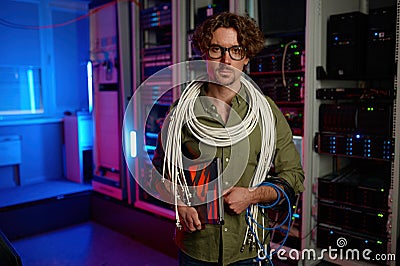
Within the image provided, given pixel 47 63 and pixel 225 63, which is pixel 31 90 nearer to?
pixel 47 63

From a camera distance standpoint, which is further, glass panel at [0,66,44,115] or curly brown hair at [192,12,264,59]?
glass panel at [0,66,44,115]

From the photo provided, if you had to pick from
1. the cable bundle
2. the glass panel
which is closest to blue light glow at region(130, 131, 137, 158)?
the glass panel

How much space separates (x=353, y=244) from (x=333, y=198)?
12.4 inches

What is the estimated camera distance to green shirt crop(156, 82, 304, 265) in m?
1.56

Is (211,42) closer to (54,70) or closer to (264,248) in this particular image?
(264,248)

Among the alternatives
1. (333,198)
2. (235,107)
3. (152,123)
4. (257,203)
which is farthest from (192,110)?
(152,123)

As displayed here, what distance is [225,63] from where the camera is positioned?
4.95ft

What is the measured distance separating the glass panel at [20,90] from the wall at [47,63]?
93 mm

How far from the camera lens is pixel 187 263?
5.32ft

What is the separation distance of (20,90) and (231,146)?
4.30 meters

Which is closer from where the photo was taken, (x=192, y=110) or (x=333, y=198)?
(x=192, y=110)

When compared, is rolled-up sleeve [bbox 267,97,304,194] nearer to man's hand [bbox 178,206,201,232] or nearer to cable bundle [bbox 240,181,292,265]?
cable bundle [bbox 240,181,292,265]

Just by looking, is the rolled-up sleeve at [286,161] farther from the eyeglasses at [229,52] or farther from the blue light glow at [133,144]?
the blue light glow at [133,144]

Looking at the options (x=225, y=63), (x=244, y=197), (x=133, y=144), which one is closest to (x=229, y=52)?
(x=225, y=63)
